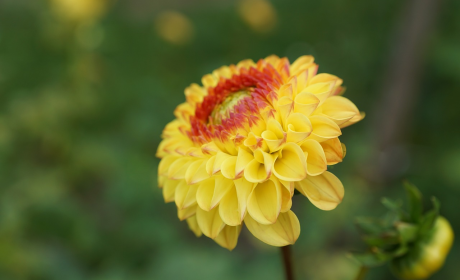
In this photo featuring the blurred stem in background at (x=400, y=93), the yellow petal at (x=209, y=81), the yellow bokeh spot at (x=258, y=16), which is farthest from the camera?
the yellow bokeh spot at (x=258, y=16)

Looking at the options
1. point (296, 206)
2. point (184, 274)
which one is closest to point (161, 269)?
point (184, 274)

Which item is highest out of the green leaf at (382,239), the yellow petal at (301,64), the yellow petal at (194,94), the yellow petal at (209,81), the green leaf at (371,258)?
the yellow petal at (209,81)

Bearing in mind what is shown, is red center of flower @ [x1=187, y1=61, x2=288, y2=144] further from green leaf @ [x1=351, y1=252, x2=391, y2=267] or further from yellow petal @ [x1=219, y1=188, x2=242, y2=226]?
green leaf @ [x1=351, y1=252, x2=391, y2=267]

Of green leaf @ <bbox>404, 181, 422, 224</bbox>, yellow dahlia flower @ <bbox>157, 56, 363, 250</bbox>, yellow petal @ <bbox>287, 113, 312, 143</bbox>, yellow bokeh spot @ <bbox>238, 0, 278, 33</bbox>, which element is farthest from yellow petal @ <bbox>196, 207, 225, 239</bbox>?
yellow bokeh spot @ <bbox>238, 0, 278, 33</bbox>

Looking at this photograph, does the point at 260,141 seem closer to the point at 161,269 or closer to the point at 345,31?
the point at 161,269

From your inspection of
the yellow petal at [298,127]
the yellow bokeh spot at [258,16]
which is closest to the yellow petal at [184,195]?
the yellow petal at [298,127]

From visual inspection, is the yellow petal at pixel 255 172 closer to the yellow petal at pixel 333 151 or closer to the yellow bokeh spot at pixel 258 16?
the yellow petal at pixel 333 151
